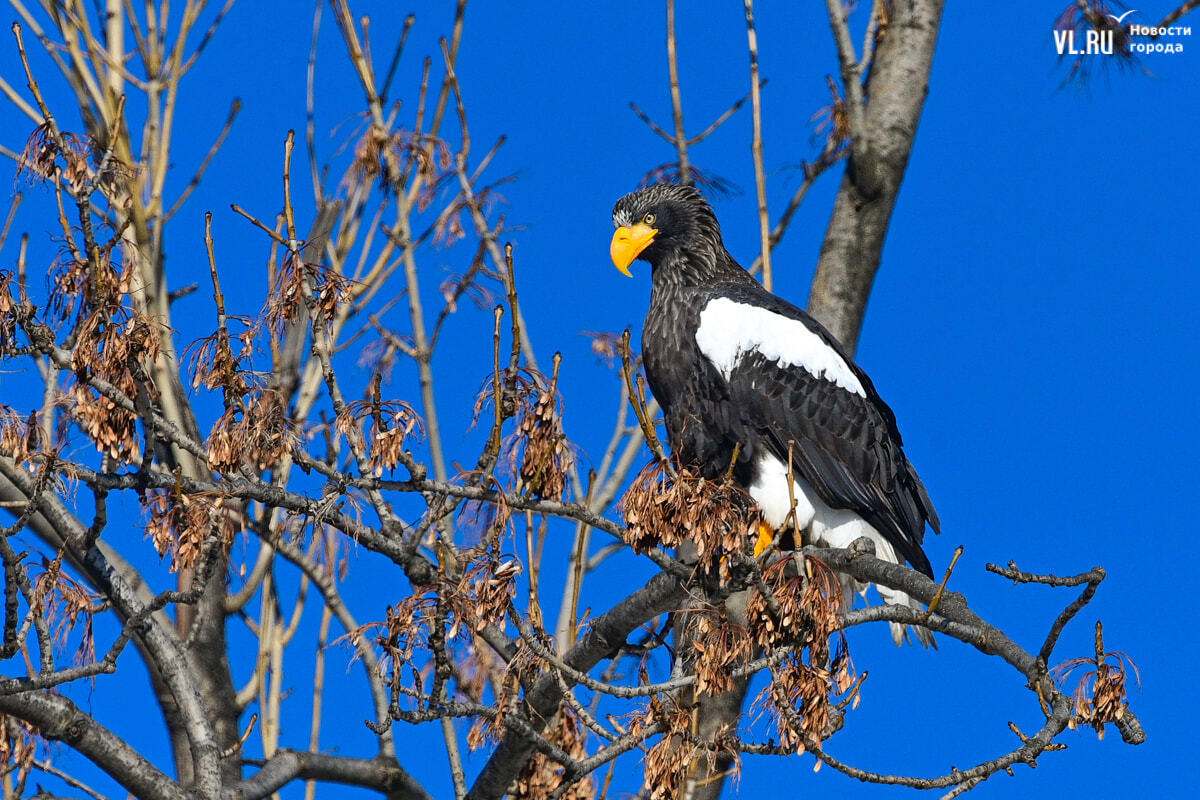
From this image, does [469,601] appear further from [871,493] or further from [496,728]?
[871,493]

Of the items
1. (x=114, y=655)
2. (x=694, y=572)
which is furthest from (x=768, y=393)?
(x=114, y=655)

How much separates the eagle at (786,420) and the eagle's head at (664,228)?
0.41 m

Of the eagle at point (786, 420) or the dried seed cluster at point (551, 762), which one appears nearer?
the dried seed cluster at point (551, 762)

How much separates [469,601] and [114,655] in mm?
1057

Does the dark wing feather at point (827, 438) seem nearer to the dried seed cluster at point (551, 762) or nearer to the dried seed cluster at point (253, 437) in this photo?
the dried seed cluster at point (551, 762)

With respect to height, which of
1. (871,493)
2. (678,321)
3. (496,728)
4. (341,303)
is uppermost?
(678,321)

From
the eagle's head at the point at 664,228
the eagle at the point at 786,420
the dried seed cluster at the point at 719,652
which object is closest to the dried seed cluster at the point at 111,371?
the dried seed cluster at the point at 719,652

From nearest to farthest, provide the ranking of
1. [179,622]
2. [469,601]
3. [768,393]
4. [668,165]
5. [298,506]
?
1. [469,601]
2. [298,506]
3. [768,393]
4. [179,622]
5. [668,165]

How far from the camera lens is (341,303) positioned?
3682 millimetres

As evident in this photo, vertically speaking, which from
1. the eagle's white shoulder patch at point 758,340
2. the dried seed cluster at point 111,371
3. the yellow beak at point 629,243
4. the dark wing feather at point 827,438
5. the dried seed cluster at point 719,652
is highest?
the yellow beak at point 629,243

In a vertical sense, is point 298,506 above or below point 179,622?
below

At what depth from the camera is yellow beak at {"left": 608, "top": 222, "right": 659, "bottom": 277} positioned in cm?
585

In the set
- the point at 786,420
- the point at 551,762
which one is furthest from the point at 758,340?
the point at 551,762

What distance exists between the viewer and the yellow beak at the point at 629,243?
5.85m
